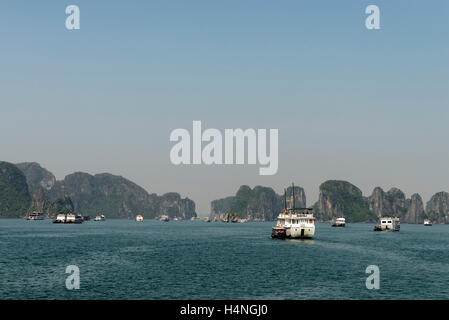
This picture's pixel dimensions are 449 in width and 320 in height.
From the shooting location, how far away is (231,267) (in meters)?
75.4

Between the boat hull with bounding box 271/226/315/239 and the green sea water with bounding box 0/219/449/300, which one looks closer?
the green sea water with bounding box 0/219/449/300

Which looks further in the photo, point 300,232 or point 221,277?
point 300,232

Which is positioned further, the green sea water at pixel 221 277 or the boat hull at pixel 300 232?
the boat hull at pixel 300 232

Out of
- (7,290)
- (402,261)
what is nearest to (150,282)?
(7,290)
